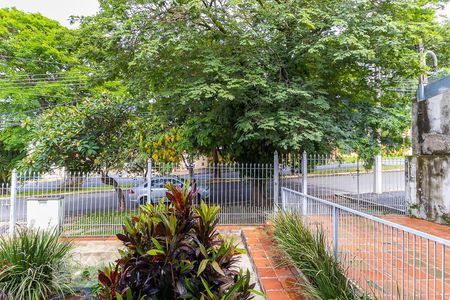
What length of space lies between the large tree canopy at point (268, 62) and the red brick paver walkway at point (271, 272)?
96.5 inches

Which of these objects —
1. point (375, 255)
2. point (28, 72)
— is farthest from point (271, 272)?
point (28, 72)

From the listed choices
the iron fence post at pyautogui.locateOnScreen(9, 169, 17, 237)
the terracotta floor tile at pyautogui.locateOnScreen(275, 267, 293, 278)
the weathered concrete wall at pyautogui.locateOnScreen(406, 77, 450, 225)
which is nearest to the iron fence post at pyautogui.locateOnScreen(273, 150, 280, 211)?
the weathered concrete wall at pyautogui.locateOnScreen(406, 77, 450, 225)

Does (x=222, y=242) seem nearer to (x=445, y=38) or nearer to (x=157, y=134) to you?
(x=157, y=134)

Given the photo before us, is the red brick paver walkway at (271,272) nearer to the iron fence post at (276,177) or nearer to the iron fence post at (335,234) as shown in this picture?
the iron fence post at (335,234)

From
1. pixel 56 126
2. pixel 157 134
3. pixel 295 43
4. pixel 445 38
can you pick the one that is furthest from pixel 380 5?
pixel 56 126

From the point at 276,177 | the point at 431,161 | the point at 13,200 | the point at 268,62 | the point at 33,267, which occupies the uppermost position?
the point at 268,62

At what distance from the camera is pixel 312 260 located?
3318 millimetres

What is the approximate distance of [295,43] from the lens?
24.5ft

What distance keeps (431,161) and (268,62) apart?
14.6ft

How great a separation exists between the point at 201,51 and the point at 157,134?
3055 millimetres

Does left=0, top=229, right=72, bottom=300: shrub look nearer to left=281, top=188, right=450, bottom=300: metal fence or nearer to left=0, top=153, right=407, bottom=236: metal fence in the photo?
left=281, top=188, right=450, bottom=300: metal fence

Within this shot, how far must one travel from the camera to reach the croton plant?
239 cm

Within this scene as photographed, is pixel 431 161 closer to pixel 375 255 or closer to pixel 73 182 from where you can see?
pixel 375 255

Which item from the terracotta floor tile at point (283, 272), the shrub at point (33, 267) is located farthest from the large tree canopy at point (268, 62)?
the shrub at point (33, 267)
